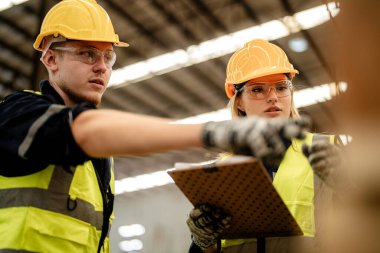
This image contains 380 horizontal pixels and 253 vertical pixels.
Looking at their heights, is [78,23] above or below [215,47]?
below

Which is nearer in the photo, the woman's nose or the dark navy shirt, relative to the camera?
the dark navy shirt

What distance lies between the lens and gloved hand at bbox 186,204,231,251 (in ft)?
6.02

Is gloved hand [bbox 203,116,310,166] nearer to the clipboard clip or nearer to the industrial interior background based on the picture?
the clipboard clip

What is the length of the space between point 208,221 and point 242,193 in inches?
12.2

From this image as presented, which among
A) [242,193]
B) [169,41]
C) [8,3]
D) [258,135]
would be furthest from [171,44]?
[258,135]

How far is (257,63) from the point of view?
9.41 ft

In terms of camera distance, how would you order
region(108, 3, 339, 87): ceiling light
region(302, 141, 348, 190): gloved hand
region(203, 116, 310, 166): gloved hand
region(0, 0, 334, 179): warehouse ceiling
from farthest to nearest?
region(108, 3, 339, 87): ceiling light → region(0, 0, 334, 179): warehouse ceiling → region(302, 141, 348, 190): gloved hand → region(203, 116, 310, 166): gloved hand

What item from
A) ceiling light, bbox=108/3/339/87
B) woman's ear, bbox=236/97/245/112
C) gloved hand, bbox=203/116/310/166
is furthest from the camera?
ceiling light, bbox=108/3/339/87

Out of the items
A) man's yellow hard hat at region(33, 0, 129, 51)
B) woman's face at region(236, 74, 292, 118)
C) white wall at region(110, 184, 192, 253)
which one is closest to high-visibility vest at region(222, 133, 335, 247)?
woman's face at region(236, 74, 292, 118)

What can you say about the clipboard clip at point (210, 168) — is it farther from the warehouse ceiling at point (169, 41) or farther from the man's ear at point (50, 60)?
the warehouse ceiling at point (169, 41)

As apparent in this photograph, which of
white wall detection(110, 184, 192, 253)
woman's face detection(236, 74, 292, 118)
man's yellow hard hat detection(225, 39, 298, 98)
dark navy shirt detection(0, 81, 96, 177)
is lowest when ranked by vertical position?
dark navy shirt detection(0, 81, 96, 177)

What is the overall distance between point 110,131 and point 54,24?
1169 millimetres

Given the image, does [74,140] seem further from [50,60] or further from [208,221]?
[50,60]

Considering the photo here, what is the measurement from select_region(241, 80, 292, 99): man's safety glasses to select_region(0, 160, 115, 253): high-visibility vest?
4.41 feet
